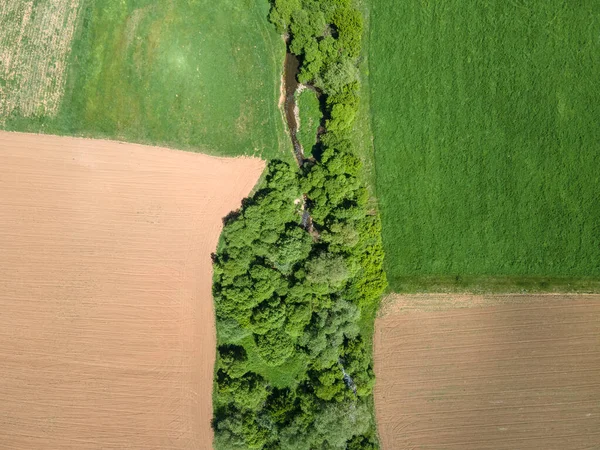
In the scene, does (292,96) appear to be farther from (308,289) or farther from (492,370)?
(492,370)

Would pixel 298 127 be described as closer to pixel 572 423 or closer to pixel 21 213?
pixel 21 213

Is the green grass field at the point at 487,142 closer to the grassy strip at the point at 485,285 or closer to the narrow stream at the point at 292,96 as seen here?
the grassy strip at the point at 485,285

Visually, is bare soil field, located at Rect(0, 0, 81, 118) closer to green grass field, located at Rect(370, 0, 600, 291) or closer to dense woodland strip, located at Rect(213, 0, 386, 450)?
dense woodland strip, located at Rect(213, 0, 386, 450)

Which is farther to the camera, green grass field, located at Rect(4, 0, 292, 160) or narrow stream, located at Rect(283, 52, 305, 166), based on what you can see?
narrow stream, located at Rect(283, 52, 305, 166)

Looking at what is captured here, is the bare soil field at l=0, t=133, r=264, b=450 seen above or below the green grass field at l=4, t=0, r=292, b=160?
below

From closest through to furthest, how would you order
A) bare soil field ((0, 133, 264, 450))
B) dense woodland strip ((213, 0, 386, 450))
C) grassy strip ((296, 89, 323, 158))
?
dense woodland strip ((213, 0, 386, 450)) < bare soil field ((0, 133, 264, 450)) < grassy strip ((296, 89, 323, 158))

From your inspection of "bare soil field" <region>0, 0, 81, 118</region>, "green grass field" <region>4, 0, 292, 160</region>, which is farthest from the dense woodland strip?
"bare soil field" <region>0, 0, 81, 118</region>

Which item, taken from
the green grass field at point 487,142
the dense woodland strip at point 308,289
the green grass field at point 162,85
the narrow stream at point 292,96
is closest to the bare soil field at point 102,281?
the green grass field at point 162,85
